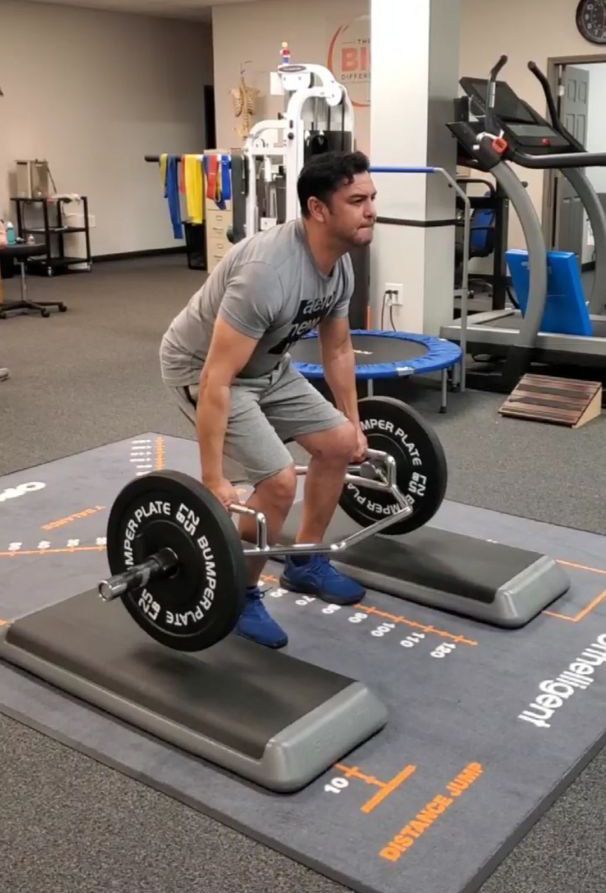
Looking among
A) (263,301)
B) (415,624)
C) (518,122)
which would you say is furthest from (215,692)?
(518,122)

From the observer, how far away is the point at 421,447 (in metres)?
3.25

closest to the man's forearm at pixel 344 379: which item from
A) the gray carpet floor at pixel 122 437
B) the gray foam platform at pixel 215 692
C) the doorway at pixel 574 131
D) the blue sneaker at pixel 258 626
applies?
the blue sneaker at pixel 258 626

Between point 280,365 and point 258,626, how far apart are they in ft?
2.56

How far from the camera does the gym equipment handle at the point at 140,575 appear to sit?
98.0 inches

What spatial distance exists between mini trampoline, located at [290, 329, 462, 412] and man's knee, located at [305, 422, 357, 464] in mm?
1984

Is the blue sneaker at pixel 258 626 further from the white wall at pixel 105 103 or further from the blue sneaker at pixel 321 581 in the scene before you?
the white wall at pixel 105 103

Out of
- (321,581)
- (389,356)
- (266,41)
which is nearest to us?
(321,581)

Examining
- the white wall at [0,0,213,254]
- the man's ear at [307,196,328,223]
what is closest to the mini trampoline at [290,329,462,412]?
the man's ear at [307,196,328,223]

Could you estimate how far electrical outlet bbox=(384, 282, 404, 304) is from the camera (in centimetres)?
611

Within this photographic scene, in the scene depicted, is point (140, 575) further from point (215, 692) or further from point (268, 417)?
point (268, 417)

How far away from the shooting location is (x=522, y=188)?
5594mm

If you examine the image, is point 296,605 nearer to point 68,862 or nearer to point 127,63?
point 68,862

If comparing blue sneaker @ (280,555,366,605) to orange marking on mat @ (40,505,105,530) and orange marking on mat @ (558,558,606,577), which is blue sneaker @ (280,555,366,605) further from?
orange marking on mat @ (40,505,105,530)

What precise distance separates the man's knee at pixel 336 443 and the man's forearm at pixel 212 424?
465 millimetres
